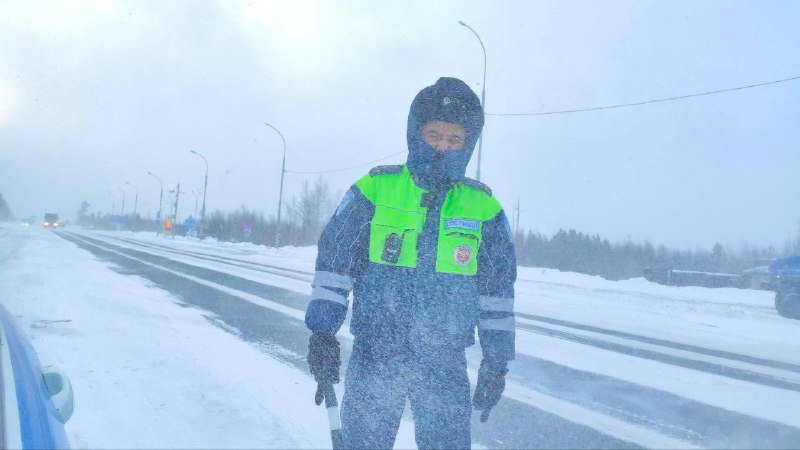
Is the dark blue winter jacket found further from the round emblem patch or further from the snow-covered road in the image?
the snow-covered road

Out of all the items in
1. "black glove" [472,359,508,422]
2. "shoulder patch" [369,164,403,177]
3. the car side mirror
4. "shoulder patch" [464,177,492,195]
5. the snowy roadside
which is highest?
"shoulder patch" [369,164,403,177]

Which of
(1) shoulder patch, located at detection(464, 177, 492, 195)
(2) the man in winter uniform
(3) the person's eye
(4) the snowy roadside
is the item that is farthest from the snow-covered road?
(3) the person's eye

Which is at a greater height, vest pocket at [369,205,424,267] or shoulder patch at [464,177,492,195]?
shoulder patch at [464,177,492,195]

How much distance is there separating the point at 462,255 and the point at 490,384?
563 mm

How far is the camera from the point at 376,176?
2.14m

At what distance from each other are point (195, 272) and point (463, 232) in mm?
14170

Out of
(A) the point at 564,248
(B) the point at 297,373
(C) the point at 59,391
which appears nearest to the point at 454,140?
(C) the point at 59,391

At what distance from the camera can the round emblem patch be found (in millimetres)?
2062

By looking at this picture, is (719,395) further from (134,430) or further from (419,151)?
(134,430)

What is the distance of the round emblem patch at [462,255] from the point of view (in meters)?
2.06

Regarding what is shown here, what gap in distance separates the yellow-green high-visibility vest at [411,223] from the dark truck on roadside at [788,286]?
13.0 meters

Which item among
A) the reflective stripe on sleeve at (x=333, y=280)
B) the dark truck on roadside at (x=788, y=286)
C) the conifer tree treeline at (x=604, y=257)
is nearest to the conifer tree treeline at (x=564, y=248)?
the conifer tree treeline at (x=604, y=257)

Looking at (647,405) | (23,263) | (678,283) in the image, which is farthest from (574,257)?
(647,405)

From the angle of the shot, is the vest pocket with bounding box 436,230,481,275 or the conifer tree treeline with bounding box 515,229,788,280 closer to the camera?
the vest pocket with bounding box 436,230,481,275
